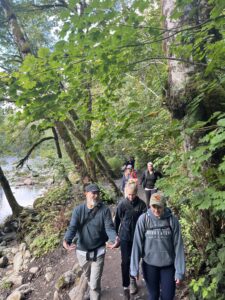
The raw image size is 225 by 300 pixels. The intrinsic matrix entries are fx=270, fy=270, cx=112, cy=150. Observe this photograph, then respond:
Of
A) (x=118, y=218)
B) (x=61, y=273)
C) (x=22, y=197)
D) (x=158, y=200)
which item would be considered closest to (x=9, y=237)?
(x=61, y=273)

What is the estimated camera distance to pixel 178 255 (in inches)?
133

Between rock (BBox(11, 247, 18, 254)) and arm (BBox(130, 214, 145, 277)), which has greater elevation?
arm (BBox(130, 214, 145, 277))

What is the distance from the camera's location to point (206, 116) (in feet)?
12.9

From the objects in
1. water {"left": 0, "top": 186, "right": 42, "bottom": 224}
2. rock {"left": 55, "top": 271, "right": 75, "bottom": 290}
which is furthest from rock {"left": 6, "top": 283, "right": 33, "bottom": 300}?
water {"left": 0, "top": 186, "right": 42, "bottom": 224}

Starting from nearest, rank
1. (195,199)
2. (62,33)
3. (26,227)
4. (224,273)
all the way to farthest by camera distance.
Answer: (62,33)
(195,199)
(224,273)
(26,227)

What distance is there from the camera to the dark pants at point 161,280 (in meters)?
3.48

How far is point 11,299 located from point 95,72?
18.7 ft

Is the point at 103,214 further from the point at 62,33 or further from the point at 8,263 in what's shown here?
the point at 8,263

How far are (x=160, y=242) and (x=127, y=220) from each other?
1.00m

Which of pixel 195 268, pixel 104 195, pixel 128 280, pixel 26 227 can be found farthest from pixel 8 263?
pixel 195 268

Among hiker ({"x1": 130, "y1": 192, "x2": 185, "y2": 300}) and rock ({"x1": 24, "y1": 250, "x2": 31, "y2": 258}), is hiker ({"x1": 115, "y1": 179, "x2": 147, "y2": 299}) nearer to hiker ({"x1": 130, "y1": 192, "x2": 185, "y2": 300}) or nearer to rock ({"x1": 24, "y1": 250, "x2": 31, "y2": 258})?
hiker ({"x1": 130, "y1": 192, "x2": 185, "y2": 300})

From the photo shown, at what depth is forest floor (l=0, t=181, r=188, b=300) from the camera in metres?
4.91

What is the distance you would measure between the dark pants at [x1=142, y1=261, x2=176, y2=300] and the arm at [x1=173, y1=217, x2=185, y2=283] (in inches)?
5.1

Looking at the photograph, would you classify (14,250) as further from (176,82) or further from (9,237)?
(176,82)
